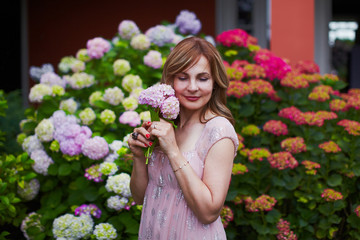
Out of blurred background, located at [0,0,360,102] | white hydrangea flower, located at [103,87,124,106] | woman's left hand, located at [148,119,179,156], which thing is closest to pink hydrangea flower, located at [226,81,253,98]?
white hydrangea flower, located at [103,87,124,106]

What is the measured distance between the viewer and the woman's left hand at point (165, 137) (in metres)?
1.62

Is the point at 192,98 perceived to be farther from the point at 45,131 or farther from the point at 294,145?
the point at 45,131

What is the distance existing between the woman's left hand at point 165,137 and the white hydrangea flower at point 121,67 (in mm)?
1692

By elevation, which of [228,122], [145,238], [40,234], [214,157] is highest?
[228,122]

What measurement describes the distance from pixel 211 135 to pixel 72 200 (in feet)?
5.11

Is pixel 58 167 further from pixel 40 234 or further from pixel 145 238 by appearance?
pixel 145 238

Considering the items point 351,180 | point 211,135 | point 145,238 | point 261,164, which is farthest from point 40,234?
point 351,180

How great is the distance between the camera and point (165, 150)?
1.62 meters

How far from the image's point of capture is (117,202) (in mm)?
2609

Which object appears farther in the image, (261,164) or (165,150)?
(261,164)

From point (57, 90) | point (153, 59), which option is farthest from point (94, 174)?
point (153, 59)

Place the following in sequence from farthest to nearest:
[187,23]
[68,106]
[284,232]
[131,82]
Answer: [187,23], [68,106], [131,82], [284,232]

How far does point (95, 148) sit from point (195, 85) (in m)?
1.20

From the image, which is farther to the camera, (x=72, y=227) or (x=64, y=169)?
(x=64, y=169)
